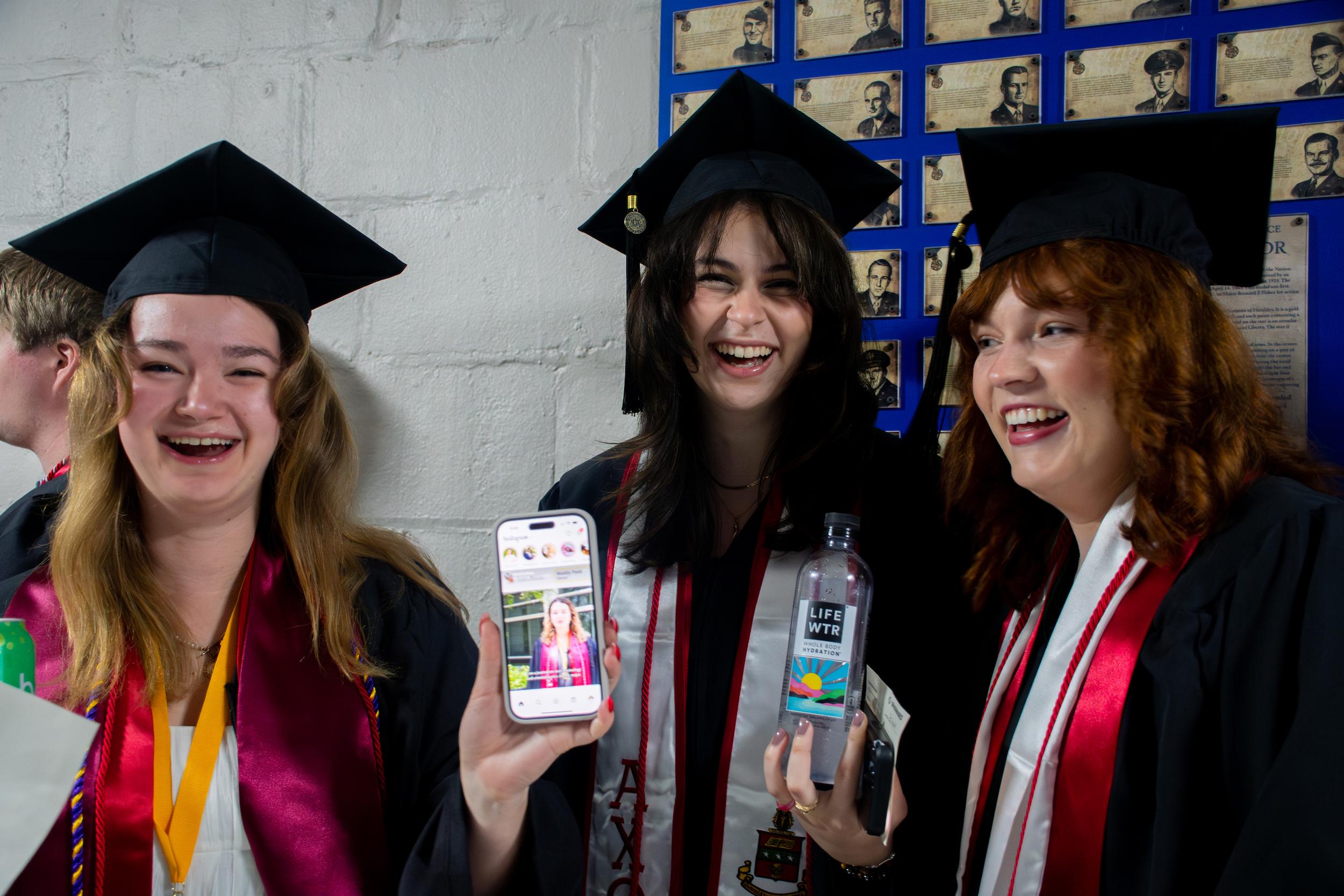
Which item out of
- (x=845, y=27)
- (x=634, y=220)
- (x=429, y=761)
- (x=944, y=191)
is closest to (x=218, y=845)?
(x=429, y=761)

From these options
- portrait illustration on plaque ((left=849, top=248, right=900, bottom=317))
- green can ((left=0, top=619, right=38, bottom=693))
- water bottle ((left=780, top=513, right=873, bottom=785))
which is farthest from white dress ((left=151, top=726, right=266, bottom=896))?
portrait illustration on plaque ((left=849, top=248, right=900, bottom=317))

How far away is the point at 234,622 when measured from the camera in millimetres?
1397

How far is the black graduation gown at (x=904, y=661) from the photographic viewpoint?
133cm

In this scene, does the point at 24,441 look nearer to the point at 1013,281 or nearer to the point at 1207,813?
the point at 1013,281

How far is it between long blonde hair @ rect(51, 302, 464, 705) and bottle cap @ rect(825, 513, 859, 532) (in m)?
0.72

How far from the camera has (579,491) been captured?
1.67 meters

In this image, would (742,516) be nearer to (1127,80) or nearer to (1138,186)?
(1138,186)

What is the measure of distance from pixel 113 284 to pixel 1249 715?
1698 mm

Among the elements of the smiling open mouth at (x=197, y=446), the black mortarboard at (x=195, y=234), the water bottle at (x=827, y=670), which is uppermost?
the black mortarboard at (x=195, y=234)

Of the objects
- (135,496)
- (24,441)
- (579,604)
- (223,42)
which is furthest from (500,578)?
(223,42)

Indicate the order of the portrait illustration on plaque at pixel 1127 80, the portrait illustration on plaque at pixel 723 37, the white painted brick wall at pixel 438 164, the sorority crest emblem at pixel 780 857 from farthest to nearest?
the white painted brick wall at pixel 438 164 → the portrait illustration on plaque at pixel 723 37 → the portrait illustration on plaque at pixel 1127 80 → the sorority crest emblem at pixel 780 857

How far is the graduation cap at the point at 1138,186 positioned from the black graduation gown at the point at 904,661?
47 cm

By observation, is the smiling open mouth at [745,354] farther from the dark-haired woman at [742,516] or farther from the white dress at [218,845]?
the white dress at [218,845]

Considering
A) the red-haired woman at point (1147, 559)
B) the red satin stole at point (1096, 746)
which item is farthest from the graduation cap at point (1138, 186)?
the red satin stole at point (1096, 746)
